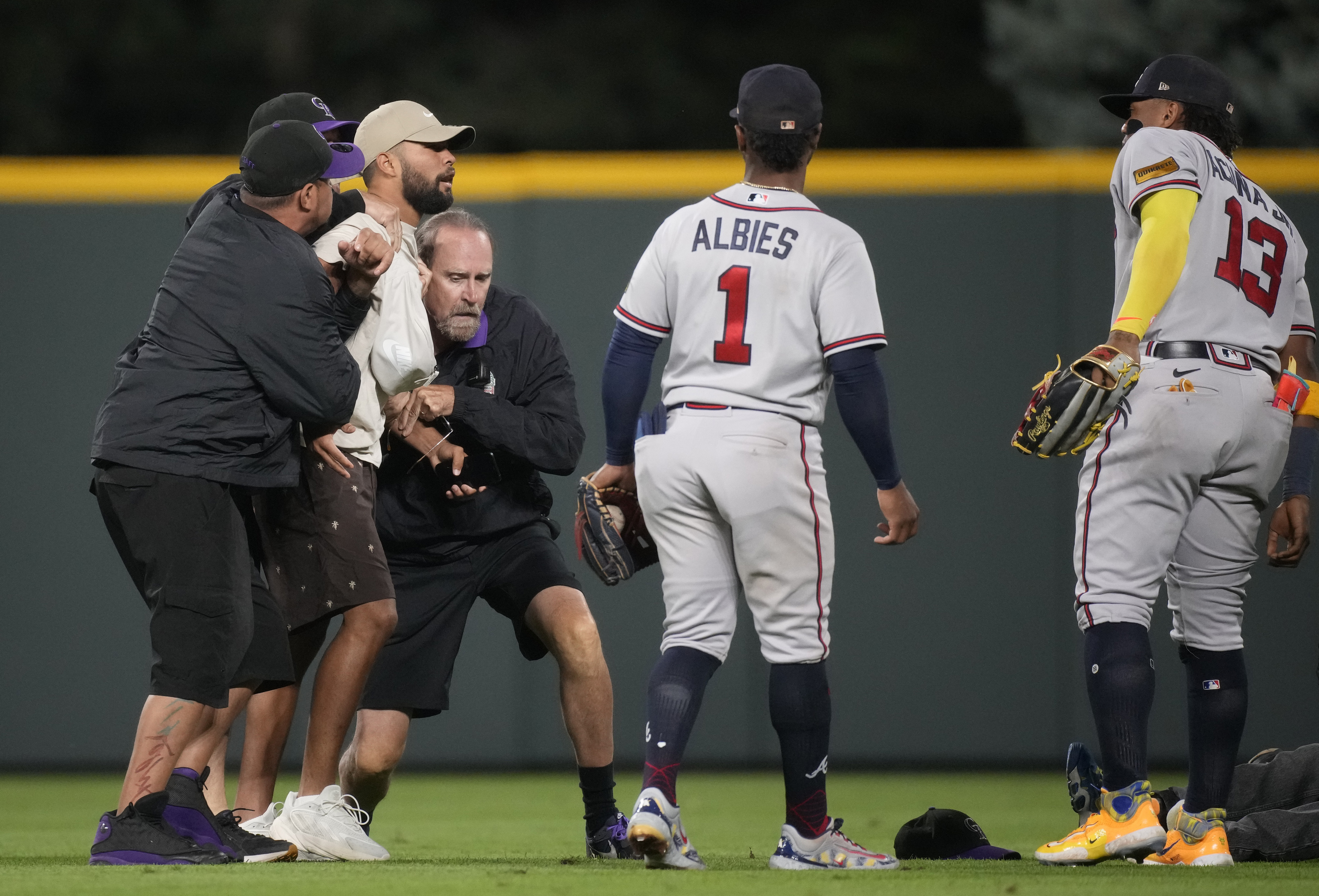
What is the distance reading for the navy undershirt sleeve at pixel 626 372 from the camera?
14.5ft

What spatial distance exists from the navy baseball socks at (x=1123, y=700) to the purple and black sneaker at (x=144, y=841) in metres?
2.27

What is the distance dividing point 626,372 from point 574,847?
5.92 feet

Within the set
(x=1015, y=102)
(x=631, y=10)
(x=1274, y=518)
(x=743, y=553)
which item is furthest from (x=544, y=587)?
(x=631, y=10)

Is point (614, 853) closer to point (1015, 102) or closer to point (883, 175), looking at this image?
point (883, 175)

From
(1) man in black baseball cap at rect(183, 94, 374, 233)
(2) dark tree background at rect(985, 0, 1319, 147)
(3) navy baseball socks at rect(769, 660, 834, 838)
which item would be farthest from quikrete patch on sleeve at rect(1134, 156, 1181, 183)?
(2) dark tree background at rect(985, 0, 1319, 147)

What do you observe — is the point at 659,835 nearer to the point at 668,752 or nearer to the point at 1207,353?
the point at 668,752

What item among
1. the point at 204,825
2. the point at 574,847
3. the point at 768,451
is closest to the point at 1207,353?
the point at 768,451

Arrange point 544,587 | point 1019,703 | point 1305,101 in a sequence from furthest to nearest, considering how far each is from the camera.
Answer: point 1305,101 < point 1019,703 < point 544,587

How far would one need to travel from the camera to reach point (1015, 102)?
19.2 m

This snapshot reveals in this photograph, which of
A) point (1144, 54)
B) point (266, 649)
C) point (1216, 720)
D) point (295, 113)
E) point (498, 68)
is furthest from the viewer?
point (498, 68)

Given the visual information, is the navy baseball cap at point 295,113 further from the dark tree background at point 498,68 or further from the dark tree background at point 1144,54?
the dark tree background at point 498,68

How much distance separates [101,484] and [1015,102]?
16425mm

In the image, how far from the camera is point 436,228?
509 centimetres

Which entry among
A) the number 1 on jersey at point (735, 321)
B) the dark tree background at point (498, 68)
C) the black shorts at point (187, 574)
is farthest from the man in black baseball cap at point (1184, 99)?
the dark tree background at point (498, 68)
